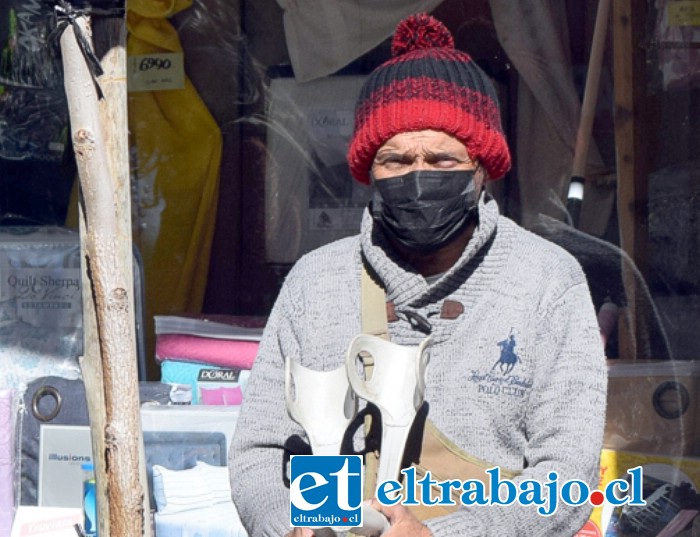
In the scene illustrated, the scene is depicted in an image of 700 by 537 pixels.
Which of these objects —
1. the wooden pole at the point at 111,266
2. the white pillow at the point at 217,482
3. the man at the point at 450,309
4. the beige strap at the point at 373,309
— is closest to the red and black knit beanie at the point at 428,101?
the man at the point at 450,309

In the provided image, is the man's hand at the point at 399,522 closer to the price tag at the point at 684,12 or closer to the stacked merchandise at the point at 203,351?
the stacked merchandise at the point at 203,351

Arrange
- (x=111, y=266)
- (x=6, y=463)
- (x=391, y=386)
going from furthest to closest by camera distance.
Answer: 1. (x=6, y=463)
2. (x=111, y=266)
3. (x=391, y=386)

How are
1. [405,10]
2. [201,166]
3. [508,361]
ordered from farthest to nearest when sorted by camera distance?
[201,166] → [405,10] → [508,361]

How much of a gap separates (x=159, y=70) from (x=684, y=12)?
72.1 inches

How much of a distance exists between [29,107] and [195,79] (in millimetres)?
621

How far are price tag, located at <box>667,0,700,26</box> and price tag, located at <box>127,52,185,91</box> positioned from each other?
1.71 meters

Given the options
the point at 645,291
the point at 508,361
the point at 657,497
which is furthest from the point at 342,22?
the point at 508,361

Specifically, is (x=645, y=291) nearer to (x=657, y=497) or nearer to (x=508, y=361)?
(x=657, y=497)

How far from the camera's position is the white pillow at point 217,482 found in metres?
3.32

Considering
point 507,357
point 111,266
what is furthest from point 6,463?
point 507,357

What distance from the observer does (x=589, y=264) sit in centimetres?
366

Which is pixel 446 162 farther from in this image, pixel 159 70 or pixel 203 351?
pixel 159 70

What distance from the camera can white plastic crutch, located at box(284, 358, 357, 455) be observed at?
2.09m

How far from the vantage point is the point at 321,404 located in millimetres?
2094
